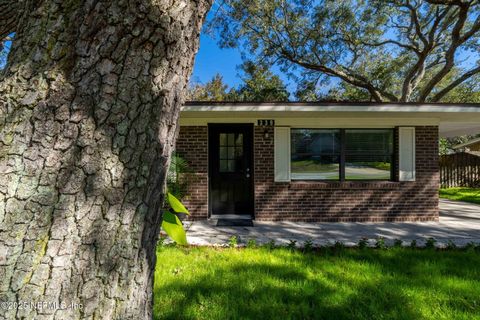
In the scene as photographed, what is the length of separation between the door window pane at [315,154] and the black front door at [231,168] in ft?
3.68

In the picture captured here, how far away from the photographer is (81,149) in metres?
0.84

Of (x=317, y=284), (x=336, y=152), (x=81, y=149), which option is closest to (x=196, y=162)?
(x=336, y=152)

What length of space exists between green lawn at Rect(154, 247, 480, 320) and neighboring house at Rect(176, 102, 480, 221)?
8.20ft

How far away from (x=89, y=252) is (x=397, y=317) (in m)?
2.63

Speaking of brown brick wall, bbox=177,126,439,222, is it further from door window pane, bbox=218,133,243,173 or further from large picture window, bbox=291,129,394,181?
door window pane, bbox=218,133,243,173

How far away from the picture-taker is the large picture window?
674 centimetres

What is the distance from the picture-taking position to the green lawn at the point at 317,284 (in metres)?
2.49

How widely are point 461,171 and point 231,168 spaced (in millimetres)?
13806

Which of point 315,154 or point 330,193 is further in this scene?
point 315,154

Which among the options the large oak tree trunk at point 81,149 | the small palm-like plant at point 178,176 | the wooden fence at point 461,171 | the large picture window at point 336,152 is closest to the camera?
the large oak tree trunk at point 81,149

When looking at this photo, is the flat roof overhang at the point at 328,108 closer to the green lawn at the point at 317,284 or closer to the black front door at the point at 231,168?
the black front door at the point at 231,168

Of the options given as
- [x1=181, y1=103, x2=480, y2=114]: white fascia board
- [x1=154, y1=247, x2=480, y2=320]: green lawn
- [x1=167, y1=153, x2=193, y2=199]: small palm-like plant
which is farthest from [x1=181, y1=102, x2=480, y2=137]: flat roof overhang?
[x1=154, y1=247, x2=480, y2=320]: green lawn

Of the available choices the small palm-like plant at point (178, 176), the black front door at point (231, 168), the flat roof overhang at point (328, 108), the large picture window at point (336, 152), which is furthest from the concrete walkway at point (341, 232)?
the flat roof overhang at point (328, 108)

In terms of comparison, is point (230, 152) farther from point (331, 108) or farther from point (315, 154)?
point (331, 108)
